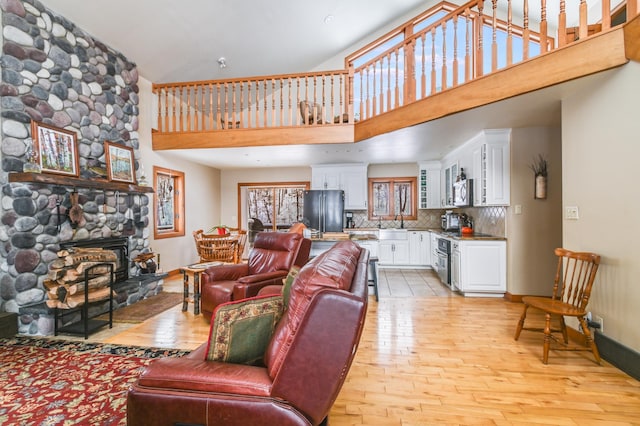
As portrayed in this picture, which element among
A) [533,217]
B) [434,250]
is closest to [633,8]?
[533,217]

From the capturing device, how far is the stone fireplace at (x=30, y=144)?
3025 mm

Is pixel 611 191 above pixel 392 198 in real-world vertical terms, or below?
below

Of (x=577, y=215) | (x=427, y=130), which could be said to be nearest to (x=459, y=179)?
(x=427, y=130)

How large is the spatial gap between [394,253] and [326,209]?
178cm

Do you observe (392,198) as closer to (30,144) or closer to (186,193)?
(186,193)

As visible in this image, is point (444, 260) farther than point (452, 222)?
No

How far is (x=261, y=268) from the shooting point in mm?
3541

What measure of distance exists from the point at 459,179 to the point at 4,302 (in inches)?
244

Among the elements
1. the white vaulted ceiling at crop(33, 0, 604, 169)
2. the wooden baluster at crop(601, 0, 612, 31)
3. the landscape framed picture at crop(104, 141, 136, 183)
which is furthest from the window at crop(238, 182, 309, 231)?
the wooden baluster at crop(601, 0, 612, 31)

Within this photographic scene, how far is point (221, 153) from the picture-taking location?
5.61 m

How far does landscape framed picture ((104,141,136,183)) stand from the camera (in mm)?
4172

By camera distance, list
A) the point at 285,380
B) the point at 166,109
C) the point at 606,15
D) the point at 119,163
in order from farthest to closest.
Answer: the point at 166,109, the point at 119,163, the point at 606,15, the point at 285,380

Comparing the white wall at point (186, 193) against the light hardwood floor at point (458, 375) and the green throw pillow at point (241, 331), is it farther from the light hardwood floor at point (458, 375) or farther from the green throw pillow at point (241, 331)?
the green throw pillow at point (241, 331)

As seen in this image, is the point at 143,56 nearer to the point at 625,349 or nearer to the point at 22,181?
the point at 22,181
